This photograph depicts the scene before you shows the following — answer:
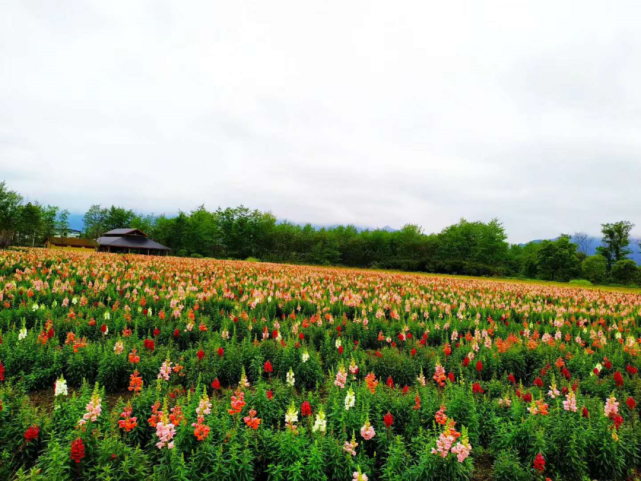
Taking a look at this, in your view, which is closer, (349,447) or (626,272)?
(349,447)

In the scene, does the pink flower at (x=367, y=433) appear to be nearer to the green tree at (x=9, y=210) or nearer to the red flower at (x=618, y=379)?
the red flower at (x=618, y=379)

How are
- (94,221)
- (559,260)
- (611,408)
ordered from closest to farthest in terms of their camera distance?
1. (611,408)
2. (559,260)
3. (94,221)

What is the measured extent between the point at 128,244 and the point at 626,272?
73.1 metres

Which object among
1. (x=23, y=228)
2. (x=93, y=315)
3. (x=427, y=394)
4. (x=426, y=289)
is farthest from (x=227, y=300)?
(x=23, y=228)

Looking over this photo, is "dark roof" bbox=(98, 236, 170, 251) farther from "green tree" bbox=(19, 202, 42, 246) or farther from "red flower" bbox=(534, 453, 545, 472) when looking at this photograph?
"red flower" bbox=(534, 453, 545, 472)

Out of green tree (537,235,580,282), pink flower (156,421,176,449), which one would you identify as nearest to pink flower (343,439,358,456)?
pink flower (156,421,176,449)

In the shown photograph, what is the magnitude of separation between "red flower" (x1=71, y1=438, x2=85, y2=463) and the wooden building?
52.5 m

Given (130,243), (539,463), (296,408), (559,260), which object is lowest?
(296,408)

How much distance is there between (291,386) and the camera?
5.14 meters

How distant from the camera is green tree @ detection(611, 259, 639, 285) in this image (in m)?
47.7

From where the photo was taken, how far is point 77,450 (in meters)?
3.11

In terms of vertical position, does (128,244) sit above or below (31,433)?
above

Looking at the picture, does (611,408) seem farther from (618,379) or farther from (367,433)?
(367,433)

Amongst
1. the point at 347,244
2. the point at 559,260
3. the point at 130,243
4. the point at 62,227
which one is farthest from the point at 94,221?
the point at 559,260
